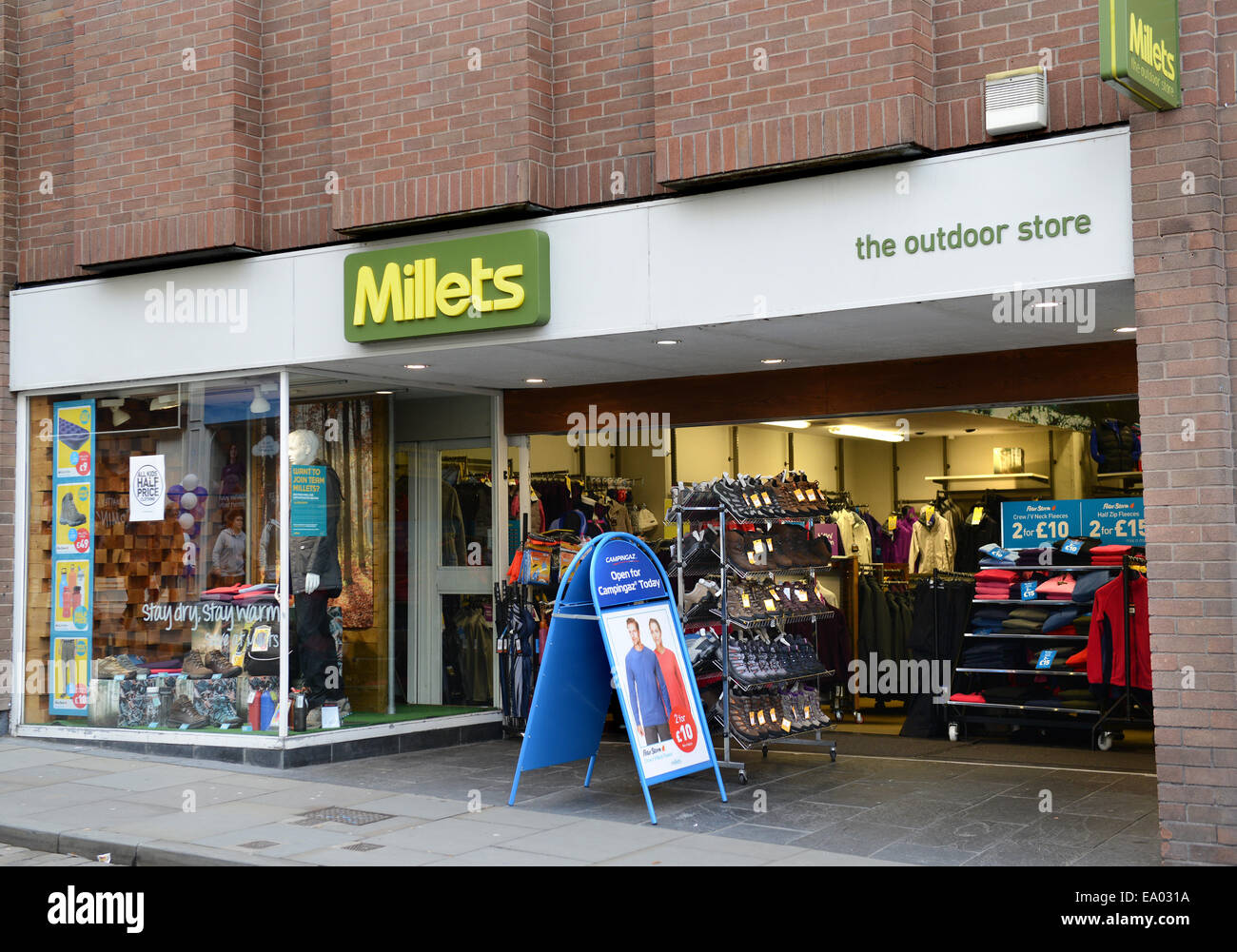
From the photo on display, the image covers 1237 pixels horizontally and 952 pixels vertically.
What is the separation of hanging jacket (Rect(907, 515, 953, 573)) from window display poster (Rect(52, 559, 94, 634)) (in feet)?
28.0

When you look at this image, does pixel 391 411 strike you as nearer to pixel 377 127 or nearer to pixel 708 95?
pixel 377 127

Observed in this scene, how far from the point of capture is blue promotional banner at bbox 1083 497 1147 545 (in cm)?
1127

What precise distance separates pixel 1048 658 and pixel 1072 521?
1.48m

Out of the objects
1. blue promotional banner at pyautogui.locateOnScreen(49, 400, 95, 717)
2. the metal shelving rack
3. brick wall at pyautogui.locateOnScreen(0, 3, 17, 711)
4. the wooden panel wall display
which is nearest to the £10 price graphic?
the metal shelving rack

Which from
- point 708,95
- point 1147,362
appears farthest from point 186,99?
point 1147,362

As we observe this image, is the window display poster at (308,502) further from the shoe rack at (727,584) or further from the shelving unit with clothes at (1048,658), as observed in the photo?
the shelving unit with clothes at (1048,658)

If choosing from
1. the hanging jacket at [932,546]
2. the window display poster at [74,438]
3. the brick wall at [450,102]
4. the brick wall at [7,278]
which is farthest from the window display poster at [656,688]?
the brick wall at [7,278]

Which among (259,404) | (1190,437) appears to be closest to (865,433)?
(259,404)

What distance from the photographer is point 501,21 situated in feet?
30.4

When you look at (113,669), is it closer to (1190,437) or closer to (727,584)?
(727,584)

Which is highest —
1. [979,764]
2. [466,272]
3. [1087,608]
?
[466,272]

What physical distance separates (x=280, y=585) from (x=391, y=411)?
205 cm

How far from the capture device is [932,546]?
13891 millimetres

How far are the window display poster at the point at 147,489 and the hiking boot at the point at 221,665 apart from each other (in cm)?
140
